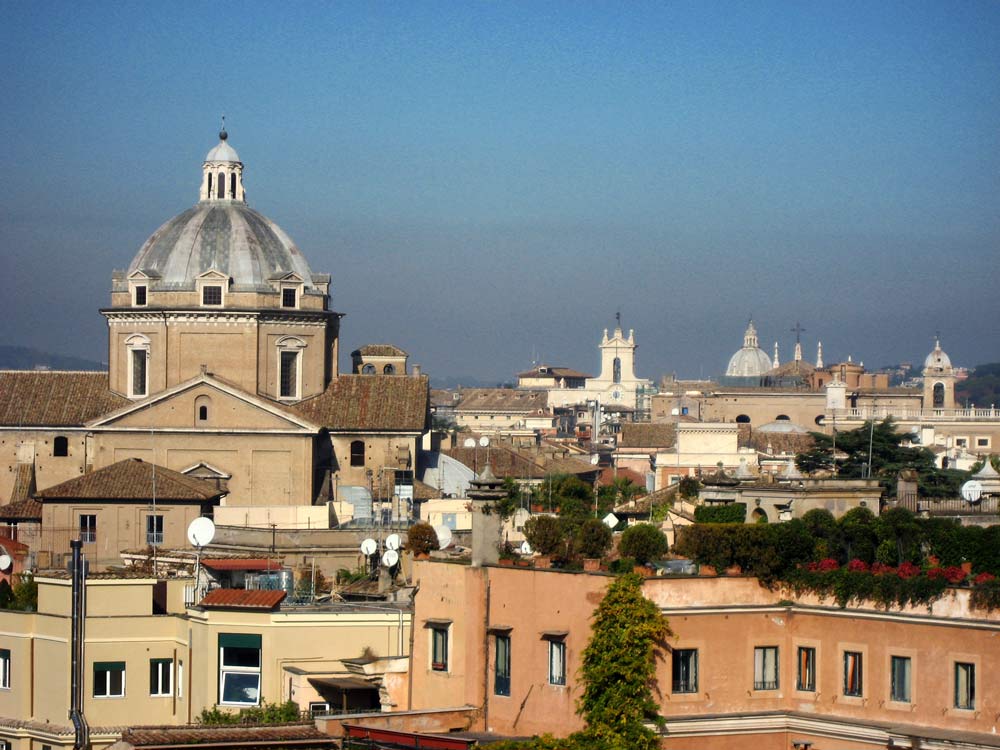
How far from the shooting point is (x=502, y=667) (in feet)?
87.4

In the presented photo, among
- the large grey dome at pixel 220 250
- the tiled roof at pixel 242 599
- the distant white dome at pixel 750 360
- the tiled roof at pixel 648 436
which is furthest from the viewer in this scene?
the distant white dome at pixel 750 360

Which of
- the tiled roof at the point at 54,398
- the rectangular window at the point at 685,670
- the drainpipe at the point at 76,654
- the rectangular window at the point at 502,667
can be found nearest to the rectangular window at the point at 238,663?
the drainpipe at the point at 76,654

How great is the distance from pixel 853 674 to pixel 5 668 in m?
11.8

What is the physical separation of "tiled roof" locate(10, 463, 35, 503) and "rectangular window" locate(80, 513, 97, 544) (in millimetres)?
10119

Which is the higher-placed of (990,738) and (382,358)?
(382,358)

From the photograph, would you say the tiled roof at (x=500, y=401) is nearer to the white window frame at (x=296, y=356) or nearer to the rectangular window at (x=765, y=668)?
the white window frame at (x=296, y=356)

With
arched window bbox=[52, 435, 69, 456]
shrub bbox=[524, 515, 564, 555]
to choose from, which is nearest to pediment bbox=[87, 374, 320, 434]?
arched window bbox=[52, 435, 69, 456]

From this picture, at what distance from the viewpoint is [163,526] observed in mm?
52250

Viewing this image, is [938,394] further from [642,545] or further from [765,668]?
[765,668]

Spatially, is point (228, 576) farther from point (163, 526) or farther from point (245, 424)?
point (245, 424)

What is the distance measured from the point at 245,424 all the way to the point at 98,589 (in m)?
32.5

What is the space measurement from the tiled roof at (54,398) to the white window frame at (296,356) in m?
4.39

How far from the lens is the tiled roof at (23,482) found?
207 ft

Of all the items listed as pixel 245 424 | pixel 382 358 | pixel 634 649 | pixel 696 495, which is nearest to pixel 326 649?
pixel 634 649
